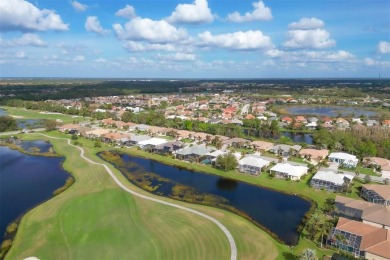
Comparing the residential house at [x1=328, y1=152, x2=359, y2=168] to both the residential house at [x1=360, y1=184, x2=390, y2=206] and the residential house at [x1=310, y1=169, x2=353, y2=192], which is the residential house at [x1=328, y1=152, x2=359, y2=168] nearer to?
the residential house at [x1=310, y1=169, x2=353, y2=192]

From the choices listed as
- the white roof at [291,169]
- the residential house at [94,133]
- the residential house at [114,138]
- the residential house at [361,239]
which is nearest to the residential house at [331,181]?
the white roof at [291,169]

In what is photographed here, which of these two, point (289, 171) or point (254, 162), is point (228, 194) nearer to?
point (254, 162)

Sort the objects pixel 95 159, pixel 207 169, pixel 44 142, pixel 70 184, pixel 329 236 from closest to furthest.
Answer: pixel 329 236 < pixel 70 184 < pixel 207 169 < pixel 95 159 < pixel 44 142

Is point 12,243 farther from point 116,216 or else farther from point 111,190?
point 111,190

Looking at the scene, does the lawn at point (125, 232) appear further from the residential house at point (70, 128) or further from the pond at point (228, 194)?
the residential house at point (70, 128)

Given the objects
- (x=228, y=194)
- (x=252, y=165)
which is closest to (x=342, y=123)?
(x=252, y=165)

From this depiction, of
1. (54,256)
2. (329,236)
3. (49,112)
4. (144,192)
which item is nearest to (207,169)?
(144,192)
